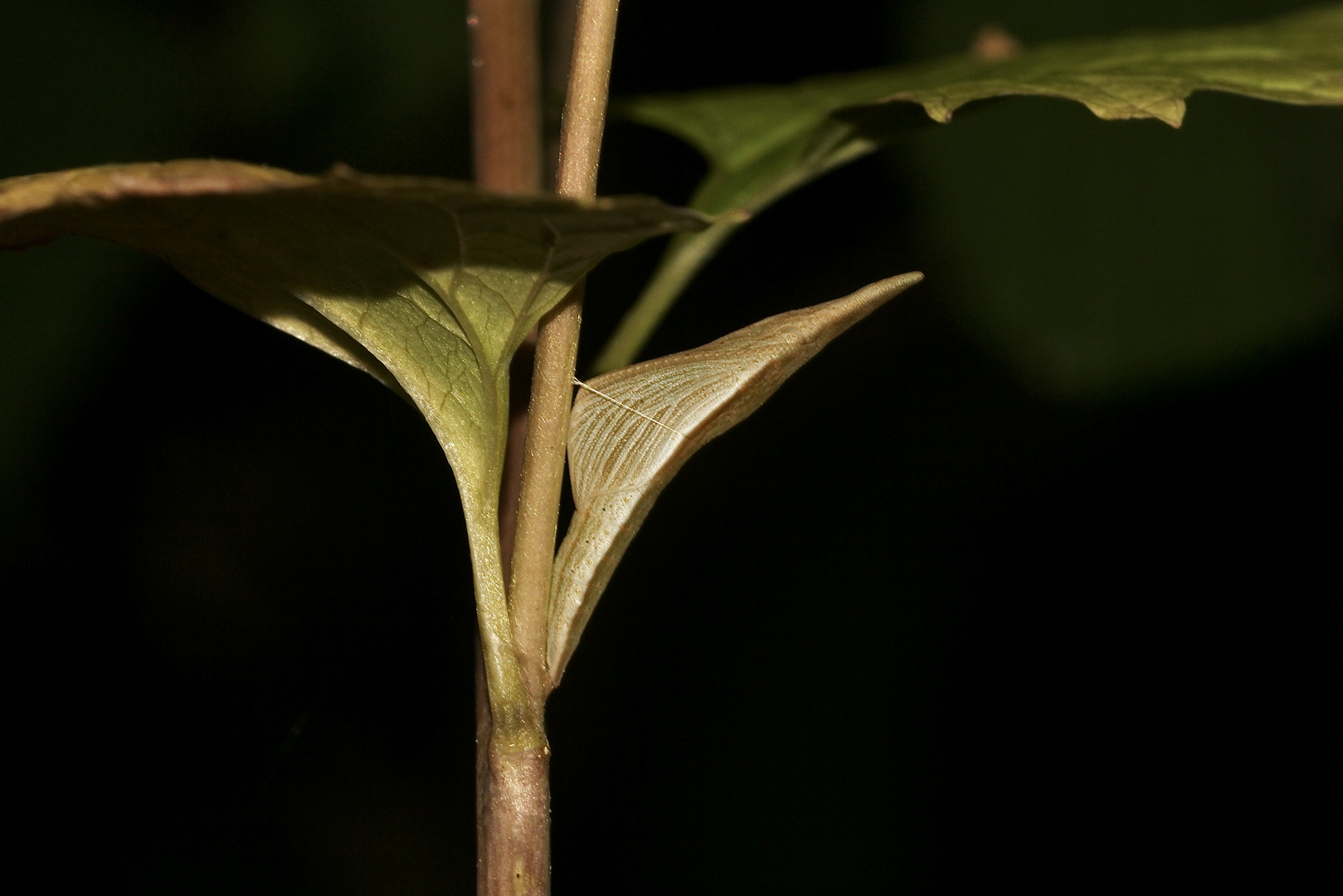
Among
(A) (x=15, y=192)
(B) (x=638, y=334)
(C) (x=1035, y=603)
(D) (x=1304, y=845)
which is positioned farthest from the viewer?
(C) (x=1035, y=603)

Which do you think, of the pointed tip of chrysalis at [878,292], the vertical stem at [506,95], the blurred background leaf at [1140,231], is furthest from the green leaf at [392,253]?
the blurred background leaf at [1140,231]

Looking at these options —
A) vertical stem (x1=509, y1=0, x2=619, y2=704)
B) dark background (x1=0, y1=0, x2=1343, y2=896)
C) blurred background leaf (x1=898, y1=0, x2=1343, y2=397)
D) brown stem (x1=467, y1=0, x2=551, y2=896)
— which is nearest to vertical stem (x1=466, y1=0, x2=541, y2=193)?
brown stem (x1=467, y1=0, x2=551, y2=896)

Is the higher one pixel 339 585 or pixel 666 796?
pixel 339 585

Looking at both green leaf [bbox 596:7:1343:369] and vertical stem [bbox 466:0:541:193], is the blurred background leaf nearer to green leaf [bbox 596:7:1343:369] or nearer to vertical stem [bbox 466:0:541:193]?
green leaf [bbox 596:7:1343:369]

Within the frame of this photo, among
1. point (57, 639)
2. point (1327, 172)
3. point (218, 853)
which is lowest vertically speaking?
point (218, 853)

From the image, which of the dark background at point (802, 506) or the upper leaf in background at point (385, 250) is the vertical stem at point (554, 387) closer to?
the upper leaf in background at point (385, 250)

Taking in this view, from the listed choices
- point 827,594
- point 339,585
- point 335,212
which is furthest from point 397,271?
point 827,594

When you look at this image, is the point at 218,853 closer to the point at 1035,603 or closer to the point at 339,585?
the point at 339,585
